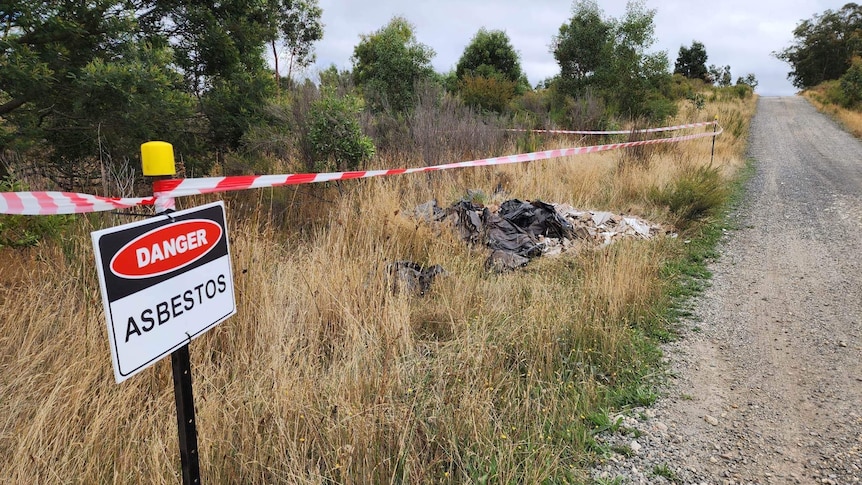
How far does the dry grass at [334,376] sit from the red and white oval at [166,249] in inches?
35.4

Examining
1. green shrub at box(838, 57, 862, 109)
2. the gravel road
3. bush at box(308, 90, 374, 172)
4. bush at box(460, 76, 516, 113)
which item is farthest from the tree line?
green shrub at box(838, 57, 862, 109)

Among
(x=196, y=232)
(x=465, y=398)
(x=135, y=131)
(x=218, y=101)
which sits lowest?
(x=465, y=398)

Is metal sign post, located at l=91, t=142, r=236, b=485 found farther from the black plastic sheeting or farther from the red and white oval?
the black plastic sheeting

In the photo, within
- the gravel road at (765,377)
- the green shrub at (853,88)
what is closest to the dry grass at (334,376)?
the gravel road at (765,377)

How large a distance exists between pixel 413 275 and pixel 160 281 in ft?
9.40

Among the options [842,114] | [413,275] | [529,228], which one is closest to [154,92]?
[413,275]

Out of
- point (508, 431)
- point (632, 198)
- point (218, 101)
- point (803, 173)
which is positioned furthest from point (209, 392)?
point (803, 173)

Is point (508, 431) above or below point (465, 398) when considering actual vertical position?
below

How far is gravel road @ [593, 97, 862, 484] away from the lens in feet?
7.59

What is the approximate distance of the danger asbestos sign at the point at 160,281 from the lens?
1.14m

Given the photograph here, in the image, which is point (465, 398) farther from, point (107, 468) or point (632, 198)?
point (632, 198)

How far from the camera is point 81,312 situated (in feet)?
8.71

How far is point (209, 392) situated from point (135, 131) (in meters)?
3.87

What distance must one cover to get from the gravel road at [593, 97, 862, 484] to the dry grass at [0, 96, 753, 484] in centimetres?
35
